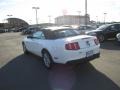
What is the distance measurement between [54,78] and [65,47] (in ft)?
3.49

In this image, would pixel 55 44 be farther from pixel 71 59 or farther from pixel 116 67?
pixel 116 67

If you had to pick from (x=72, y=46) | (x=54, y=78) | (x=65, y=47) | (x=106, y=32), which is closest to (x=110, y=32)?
(x=106, y=32)

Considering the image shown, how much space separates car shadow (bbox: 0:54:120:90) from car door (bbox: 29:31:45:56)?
80 cm

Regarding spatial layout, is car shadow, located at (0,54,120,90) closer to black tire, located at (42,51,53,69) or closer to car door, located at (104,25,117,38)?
black tire, located at (42,51,53,69)

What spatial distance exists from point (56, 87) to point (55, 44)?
5.91 ft

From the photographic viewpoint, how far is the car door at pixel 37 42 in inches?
326

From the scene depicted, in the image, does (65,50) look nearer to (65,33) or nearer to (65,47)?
(65,47)

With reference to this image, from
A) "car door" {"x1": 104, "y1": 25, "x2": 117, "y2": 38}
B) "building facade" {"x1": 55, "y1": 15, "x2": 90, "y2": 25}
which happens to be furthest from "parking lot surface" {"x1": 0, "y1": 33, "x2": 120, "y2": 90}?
"building facade" {"x1": 55, "y1": 15, "x2": 90, "y2": 25}

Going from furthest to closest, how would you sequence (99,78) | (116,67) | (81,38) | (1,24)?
(1,24), (116,67), (81,38), (99,78)

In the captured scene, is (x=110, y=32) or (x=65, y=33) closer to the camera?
(x=65, y=33)

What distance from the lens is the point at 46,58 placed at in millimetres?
7832

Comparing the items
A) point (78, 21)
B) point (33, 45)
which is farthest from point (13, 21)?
point (33, 45)

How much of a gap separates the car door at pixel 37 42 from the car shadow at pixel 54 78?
0.80 meters

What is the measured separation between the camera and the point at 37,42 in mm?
8695
